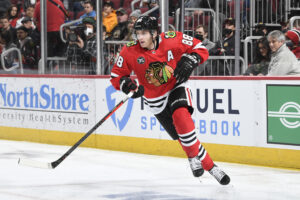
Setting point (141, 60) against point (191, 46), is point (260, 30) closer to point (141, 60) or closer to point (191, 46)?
point (191, 46)

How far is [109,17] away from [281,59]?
2777 millimetres

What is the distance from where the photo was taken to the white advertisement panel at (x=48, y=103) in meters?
8.51

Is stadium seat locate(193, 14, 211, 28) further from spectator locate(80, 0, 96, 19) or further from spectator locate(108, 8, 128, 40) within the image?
spectator locate(80, 0, 96, 19)

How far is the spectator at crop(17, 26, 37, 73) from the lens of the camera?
924cm

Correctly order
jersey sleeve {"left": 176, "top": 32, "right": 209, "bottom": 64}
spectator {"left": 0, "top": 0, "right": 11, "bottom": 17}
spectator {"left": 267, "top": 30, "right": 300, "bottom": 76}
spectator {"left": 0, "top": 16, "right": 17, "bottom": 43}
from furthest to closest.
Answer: spectator {"left": 0, "top": 0, "right": 11, "bottom": 17}
spectator {"left": 0, "top": 16, "right": 17, "bottom": 43}
spectator {"left": 267, "top": 30, "right": 300, "bottom": 76}
jersey sleeve {"left": 176, "top": 32, "right": 209, "bottom": 64}

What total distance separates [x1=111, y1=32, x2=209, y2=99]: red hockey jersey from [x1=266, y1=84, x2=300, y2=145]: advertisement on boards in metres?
1.41

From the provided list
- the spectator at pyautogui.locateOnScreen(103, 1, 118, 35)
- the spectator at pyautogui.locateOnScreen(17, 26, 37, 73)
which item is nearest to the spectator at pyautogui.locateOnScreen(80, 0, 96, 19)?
the spectator at pyautogui.locateOnScreen(103, 1, 118, 35)

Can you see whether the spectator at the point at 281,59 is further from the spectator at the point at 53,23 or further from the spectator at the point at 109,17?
the spectator at the point at 53,23

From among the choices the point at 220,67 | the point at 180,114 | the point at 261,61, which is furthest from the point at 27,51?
the point at 180,114

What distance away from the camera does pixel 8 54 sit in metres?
9.65

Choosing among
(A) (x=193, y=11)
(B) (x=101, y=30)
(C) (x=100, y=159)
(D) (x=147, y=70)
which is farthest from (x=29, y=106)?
(D) (x=147, y=70)

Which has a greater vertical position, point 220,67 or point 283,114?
point 220,67

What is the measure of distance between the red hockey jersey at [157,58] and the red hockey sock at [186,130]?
30 centimetres

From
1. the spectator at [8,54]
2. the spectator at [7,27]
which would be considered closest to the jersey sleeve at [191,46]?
the spectator at [8,54]
